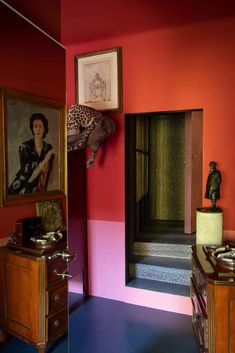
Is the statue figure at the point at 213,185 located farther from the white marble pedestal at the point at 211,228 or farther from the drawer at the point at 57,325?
the drawer at the point at 57,325

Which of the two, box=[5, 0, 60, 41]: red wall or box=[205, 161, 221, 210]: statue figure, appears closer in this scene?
box=[5, 0, 60, 41]: red wall

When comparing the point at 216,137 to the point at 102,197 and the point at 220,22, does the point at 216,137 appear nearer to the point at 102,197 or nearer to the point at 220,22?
the point at 220,22

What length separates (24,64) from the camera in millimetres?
1190

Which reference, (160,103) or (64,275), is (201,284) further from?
(160,103)

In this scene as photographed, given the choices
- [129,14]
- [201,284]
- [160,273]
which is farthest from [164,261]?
[129,14]

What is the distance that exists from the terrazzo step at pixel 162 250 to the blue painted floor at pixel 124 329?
2.00 feet

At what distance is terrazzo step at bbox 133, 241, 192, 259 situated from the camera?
311cm

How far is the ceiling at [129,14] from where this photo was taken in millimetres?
2219

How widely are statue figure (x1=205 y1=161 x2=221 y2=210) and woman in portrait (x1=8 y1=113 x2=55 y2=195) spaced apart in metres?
1.55

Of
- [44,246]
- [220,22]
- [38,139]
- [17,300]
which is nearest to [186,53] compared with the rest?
[220,22]

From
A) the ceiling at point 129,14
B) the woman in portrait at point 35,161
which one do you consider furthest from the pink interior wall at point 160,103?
the woman in portrait at point 35,161

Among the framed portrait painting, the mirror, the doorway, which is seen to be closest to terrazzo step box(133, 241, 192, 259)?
the doorway

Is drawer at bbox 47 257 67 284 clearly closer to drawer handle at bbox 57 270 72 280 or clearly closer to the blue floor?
drawer handle at bbox 57 270 72 280

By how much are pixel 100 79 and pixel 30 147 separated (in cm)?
188
